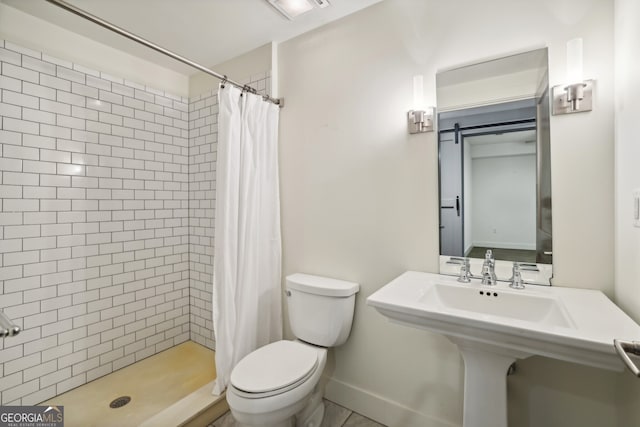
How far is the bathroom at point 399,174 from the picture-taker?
1155mm

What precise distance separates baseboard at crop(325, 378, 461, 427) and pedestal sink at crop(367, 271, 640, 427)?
18.6 inches

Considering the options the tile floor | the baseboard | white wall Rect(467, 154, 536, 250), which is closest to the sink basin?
white wall Rect(467, 154, 536, 250)

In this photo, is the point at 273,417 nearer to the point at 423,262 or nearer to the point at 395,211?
the point at 423,262

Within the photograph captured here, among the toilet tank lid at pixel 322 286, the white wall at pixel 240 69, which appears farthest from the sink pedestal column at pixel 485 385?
the white wall at pixel 240 69

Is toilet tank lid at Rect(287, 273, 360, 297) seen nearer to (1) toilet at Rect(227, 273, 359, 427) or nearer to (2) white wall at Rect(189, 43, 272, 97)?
(1) toilet at Rect(227, 273, 359, 427)

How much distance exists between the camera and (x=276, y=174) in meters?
2.00

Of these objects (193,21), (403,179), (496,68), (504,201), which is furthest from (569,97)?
(193,21)

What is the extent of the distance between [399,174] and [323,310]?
2.86 ft

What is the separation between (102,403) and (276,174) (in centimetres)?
176

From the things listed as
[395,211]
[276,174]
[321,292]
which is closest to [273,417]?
[321,292]

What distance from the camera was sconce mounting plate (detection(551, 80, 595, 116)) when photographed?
1.17 metres

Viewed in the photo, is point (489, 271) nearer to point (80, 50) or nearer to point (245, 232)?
point (245, 232)

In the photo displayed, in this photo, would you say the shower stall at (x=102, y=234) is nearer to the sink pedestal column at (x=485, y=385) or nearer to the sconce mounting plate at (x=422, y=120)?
the sconce mounting plate at (x=422, y=120)

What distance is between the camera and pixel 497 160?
54.8 inches
